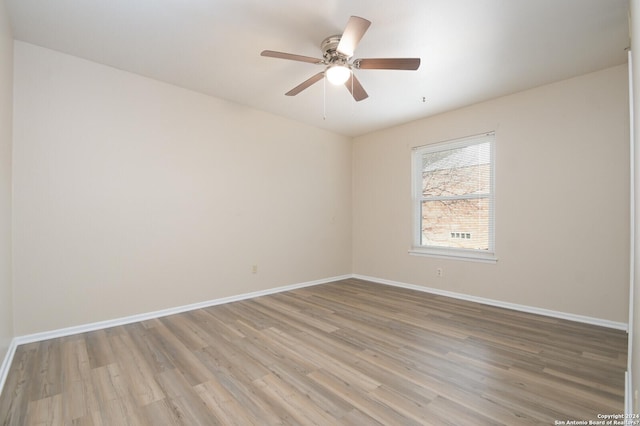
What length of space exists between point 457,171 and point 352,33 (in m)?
2.92

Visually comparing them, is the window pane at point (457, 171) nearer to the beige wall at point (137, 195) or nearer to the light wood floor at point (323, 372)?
the light wood floor at point (323, 372)

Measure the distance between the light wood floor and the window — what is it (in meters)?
1.12

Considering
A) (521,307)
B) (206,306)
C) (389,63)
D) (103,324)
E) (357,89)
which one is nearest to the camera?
(389,63)

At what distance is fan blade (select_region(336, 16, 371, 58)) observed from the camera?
187 centimetres

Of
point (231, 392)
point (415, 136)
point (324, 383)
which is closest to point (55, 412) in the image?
point (231, 392)

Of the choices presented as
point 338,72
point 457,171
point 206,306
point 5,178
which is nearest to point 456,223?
point 457,171

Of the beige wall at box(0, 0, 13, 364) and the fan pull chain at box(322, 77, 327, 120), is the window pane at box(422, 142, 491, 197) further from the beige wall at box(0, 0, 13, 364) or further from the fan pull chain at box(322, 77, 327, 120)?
the beige wall at box(0, 0, 13, 364)

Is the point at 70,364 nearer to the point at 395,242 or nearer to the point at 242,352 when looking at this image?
the point at 242,352

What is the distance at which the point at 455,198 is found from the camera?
4.26 meters

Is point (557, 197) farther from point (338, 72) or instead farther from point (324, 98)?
point (324, 98)

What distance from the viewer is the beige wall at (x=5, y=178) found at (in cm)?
210

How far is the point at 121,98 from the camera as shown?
10.2 ft

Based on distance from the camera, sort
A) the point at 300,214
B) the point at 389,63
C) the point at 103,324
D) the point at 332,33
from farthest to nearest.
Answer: the point at 300,214 → the point at 103,324 → the point at 332,33 → the point at 389,63

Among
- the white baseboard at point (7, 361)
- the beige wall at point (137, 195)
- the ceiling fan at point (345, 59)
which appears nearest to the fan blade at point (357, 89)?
the ceiling fan at point (345, 59)
